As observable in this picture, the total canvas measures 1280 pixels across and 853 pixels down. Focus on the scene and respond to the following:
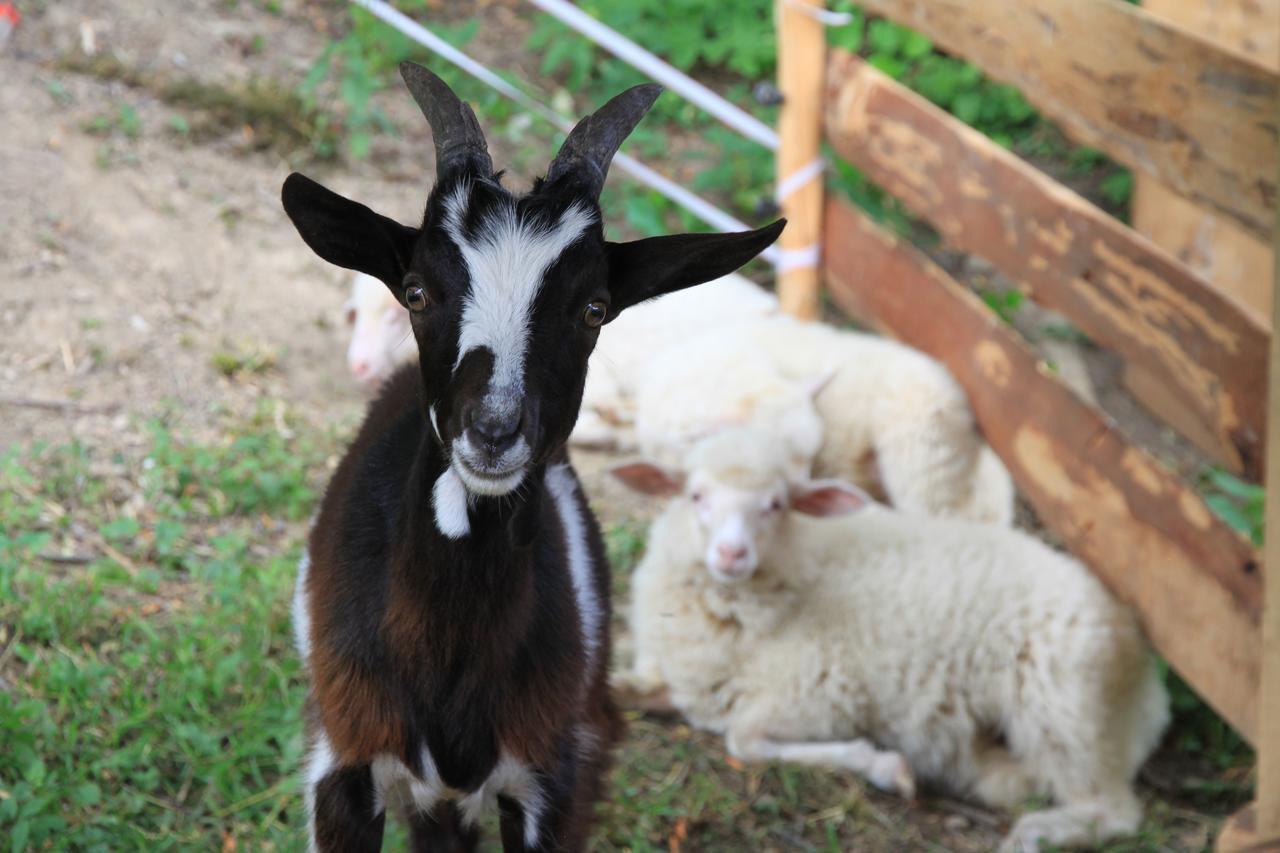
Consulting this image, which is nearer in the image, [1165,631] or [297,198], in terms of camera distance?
[297,198]

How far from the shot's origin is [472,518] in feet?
8.84

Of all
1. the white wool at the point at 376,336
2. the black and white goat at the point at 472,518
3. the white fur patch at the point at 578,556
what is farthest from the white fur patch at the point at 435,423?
the white wool at the point at 376,336

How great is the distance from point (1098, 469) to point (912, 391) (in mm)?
920

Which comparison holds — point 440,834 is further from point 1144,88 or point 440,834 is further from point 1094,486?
point 1144,88

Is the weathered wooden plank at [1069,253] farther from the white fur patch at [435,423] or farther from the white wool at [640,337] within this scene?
the white fur patch at [435,423]

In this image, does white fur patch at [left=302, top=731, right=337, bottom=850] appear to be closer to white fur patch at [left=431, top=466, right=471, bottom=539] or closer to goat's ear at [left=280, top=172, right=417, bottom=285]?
white fur patch at [left=431, top=466, right=471, bottom=539]

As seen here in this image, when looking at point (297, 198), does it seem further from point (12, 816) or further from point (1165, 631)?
point (1165, 631)

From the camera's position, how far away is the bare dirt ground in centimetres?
527

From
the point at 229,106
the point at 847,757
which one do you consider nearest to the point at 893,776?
the point at 847,757

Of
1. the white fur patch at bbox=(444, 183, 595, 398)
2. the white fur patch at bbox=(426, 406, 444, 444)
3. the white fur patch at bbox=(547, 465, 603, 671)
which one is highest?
the white fur patch at bbox=(444, 183, 595, 398)

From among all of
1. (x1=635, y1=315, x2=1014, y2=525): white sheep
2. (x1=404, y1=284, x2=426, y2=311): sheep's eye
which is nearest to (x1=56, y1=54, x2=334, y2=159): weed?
(x1=635, y1=315, x2=1014, y2=525): white sheep

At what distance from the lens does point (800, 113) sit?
6.42 m

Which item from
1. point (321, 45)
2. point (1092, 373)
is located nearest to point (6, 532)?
point (321, 45)

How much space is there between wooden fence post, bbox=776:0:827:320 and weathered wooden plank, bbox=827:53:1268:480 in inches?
3.7
